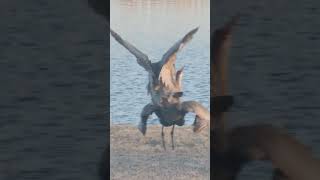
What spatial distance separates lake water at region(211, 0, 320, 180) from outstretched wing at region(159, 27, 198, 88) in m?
0.93

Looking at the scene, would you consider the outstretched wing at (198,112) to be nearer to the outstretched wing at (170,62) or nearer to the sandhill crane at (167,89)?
the sandhill crane at (167,89)

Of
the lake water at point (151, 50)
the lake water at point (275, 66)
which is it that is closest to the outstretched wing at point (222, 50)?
the lake water at point (275, 66)

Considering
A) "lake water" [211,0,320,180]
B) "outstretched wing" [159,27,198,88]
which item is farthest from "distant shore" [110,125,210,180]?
"lake water" [211,0,320,180]

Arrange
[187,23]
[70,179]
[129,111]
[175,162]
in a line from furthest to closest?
[187,23], [175,162], [129,111], [70,179]

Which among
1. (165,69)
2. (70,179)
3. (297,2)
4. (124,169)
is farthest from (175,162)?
(297,2)

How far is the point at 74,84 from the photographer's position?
1.50 m

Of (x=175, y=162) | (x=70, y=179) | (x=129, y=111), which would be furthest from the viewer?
(x=175, y=162)

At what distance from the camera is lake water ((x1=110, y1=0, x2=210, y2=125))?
215cm

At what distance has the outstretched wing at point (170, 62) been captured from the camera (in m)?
2.45

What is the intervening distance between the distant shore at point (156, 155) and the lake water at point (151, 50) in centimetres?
9

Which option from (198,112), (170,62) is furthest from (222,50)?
(170,62)

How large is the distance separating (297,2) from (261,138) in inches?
17.7

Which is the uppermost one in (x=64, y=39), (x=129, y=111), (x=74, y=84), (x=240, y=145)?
(x=64, y=39)

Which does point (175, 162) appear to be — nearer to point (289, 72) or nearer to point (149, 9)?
point (149, 9)
